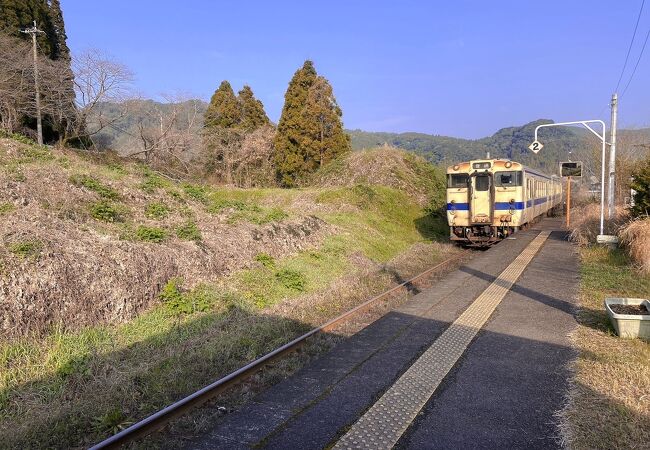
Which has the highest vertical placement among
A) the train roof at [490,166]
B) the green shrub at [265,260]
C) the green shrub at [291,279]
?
the train roof at [490,166]

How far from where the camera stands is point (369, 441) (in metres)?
3.92

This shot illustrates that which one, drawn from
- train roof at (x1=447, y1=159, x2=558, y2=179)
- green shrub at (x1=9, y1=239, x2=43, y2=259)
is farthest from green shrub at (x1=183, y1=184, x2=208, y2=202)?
train roof at (x1=447, y1=159, x2=558, y2=179)

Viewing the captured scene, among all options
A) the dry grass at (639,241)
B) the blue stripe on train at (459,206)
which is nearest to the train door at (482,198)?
the blue stripe on train at (459,206)

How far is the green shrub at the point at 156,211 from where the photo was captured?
10.7 metres

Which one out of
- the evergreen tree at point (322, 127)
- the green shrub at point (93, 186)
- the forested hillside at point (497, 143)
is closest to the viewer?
the green shrub at point (93, 186)

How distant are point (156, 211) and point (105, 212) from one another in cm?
154

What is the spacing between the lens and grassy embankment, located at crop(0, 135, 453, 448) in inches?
191

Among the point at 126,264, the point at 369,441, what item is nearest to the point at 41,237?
the point at 126,264

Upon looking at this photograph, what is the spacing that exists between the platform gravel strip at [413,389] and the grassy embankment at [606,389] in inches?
53.4

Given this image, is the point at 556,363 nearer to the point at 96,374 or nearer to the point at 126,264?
the point at 96,374

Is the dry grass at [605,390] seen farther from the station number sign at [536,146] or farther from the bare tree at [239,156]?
the bare tree at [239,156]

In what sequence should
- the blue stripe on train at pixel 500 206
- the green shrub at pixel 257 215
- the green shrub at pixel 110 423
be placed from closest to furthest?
1. the green shrub at pixel 110 423
2. the green shrub at pixel 257 215
3. the blue stripe on train at pixel 500 206

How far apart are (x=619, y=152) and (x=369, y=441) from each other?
124 ft

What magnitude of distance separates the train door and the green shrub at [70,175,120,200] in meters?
12.1
